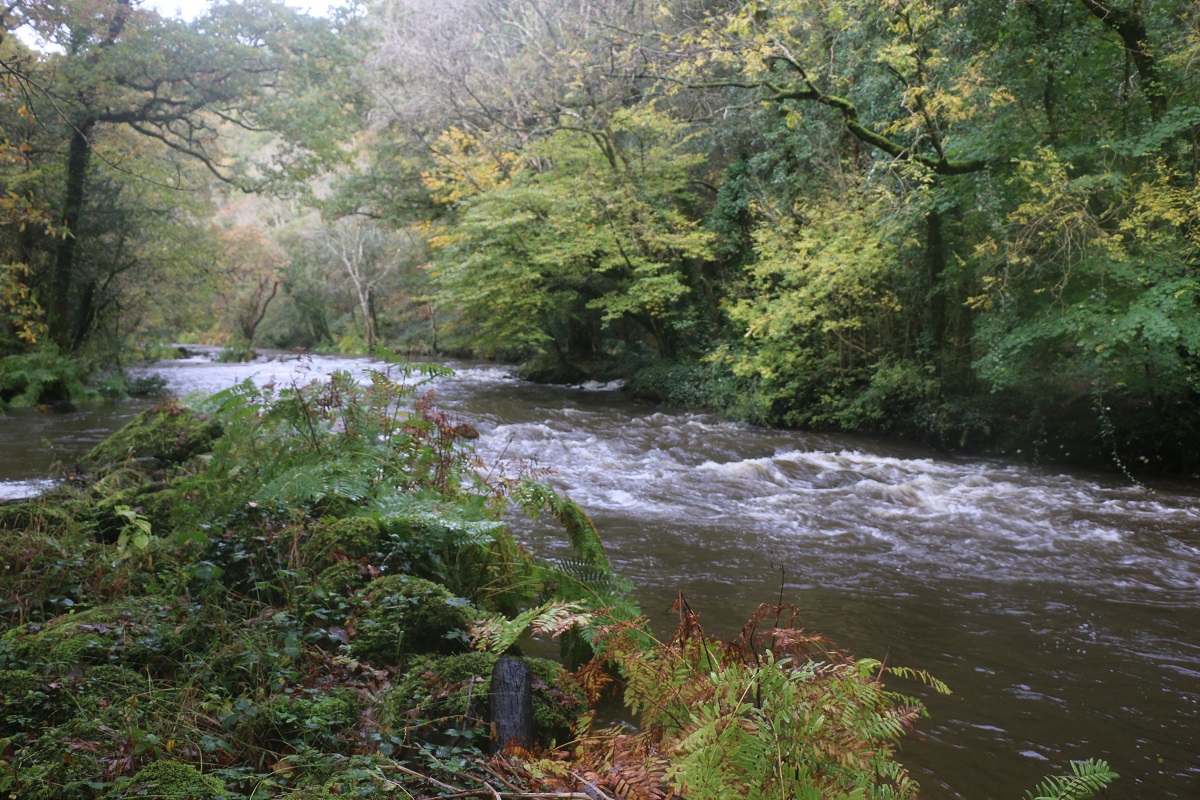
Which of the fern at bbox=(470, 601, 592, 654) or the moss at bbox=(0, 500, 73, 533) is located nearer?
the fern at bbox=(470, 601, 592, 654)

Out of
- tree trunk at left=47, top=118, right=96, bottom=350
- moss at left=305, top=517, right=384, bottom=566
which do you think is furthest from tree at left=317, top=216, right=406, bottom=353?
moss at left=305, top=517, right=384, bottom=566

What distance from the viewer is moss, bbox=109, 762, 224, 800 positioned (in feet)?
6.91

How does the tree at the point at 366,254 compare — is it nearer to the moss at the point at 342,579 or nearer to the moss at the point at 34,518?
the moss at the point at 34,518

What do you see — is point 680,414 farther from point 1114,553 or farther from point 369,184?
point 369,184

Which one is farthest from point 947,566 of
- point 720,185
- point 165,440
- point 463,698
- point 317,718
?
point 720,185

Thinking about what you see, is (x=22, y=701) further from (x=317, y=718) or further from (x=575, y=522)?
(x=575, y=522)

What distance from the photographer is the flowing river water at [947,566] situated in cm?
391

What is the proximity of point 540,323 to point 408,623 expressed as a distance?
18282mm

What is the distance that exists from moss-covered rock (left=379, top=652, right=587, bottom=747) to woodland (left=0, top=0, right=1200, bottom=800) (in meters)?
0.02

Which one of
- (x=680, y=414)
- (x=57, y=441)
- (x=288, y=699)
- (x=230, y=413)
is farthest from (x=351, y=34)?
(x=288, y=699)

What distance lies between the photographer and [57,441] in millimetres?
10430

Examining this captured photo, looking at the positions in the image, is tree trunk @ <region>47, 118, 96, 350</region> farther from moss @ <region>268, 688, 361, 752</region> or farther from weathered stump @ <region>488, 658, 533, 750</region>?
weathered stump @ <region>488, 658, 533, 750</region>

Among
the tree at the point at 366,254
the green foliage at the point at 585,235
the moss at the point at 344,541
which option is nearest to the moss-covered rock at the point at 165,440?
the moss at the point at 344,541

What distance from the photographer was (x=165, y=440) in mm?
7379
